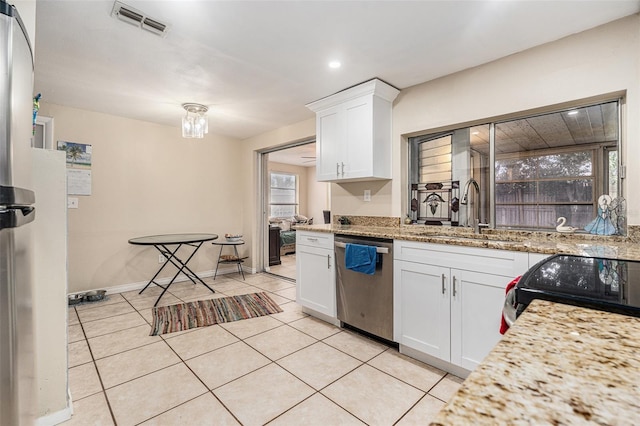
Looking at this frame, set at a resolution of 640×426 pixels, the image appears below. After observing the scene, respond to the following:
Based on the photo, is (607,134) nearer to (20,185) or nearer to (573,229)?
(573,229)

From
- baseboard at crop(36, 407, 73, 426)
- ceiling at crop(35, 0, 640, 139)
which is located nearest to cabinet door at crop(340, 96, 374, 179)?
ceiling at crop(35, 0, 640, 139)

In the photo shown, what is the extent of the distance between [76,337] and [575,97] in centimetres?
439

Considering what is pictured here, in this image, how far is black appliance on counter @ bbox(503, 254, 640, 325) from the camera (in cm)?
73

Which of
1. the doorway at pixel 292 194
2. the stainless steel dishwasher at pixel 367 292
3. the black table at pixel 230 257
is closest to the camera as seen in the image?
the stainless steel dishwasher at pixel 367 292

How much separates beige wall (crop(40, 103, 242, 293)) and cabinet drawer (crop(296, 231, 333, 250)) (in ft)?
7.67

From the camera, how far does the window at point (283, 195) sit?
8.02 m

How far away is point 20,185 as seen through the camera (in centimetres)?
82

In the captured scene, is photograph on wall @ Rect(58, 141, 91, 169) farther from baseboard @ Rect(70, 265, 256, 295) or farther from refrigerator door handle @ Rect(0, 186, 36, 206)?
refrigerator door handle @ Rect(0, 186, 36, 206)

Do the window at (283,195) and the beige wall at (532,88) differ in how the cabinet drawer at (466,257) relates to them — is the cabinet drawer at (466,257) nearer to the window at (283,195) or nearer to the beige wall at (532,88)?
the beige wall at (532,88)

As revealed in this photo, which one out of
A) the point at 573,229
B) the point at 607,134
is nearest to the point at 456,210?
the point at 573,229

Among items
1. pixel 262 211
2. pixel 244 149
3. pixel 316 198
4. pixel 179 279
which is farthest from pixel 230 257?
pixel 316 198

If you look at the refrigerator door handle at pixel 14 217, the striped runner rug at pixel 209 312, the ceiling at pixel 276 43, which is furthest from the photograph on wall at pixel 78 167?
the refrigerator door handle at pixel 14 217

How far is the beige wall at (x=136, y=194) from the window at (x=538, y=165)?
11.7ft

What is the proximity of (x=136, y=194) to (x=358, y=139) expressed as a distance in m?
3.20
